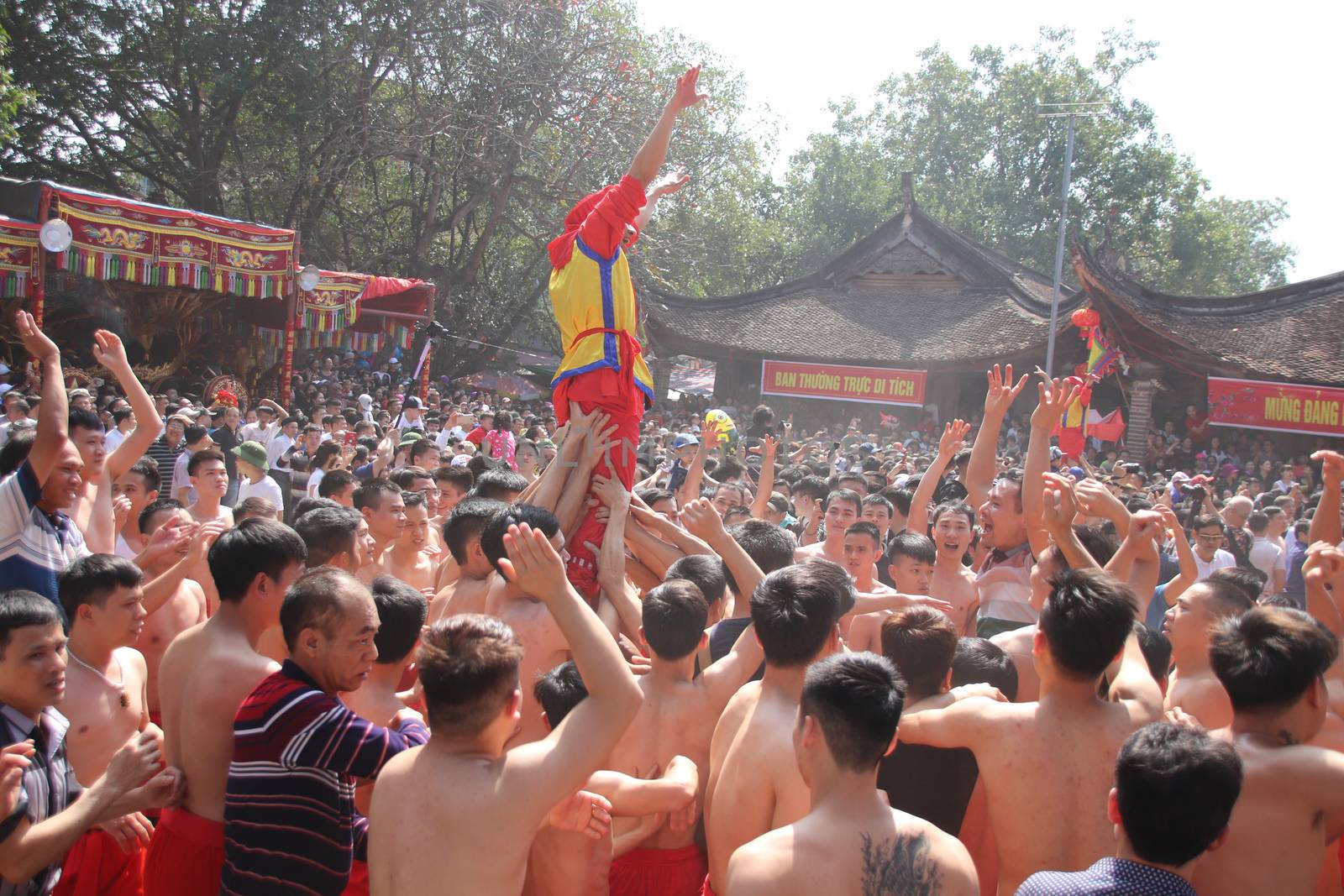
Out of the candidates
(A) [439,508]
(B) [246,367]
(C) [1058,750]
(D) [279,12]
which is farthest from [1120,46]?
(C) [1058,750]

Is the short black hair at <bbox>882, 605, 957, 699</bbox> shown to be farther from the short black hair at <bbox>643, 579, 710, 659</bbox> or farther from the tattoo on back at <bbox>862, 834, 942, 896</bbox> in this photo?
the tattoo on back at <bbox>862, 834, 942, 896</bbox>

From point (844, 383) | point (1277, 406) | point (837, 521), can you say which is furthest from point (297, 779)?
point (844, 383)

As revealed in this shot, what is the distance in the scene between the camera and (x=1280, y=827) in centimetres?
240

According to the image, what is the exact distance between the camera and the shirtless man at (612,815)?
8.48ft

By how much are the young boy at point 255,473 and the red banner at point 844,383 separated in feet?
53.2

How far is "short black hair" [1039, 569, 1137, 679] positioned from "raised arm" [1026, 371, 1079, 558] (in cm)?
188

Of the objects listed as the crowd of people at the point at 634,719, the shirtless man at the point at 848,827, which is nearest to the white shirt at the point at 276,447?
the crowd of people at the point at 634,719

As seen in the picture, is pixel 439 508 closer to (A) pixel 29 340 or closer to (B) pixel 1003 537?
(A) pixel 29 340

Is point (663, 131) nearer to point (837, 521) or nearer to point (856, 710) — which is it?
point (837, 521)

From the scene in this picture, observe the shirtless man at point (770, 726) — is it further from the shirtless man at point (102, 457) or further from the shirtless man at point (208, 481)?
the shirtless man at point (208, 481)

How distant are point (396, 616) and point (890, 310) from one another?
2401 cm

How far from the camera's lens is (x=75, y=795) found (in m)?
2.55

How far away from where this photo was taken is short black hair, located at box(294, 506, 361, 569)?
3.93 metres

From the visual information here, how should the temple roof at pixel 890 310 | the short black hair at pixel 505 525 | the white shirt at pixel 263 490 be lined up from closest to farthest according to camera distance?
the short black hair at pixel 505 525, the white shirt at pixel 263 490, the temple roof at pixel 890 310
